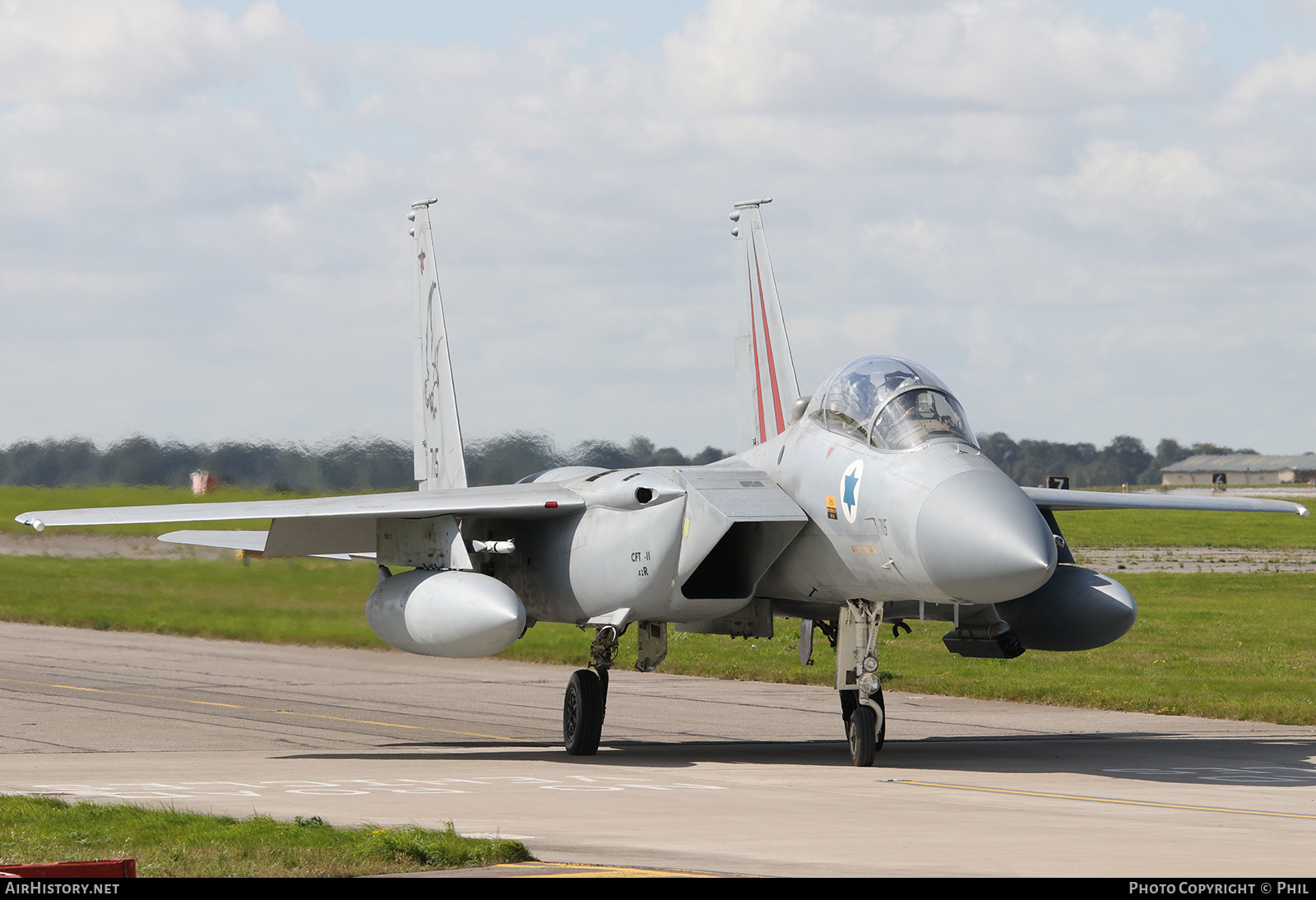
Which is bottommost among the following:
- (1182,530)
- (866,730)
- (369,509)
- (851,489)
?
(866,730)

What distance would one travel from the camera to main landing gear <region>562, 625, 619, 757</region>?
14719 millimetres

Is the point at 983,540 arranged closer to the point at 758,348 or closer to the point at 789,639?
the point at 758,348

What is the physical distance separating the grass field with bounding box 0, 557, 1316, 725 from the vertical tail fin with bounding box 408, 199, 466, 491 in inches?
128

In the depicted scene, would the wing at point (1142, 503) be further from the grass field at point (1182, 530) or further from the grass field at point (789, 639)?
the grass field at point (1182, 530)

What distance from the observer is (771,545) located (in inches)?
540

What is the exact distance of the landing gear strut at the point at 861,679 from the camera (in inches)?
518

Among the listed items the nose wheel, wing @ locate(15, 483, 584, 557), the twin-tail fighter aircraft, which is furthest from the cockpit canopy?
wing @ locate(15, 483, 584, 557)

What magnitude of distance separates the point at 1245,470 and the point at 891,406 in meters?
138

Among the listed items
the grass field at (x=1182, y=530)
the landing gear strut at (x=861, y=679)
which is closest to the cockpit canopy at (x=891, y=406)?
the landing gear strut at (x=861, y=679)

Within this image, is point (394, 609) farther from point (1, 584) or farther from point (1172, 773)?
point (1, 584)

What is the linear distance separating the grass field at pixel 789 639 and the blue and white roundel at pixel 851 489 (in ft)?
25.5

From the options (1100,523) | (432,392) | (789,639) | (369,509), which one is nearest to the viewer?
(369,509)

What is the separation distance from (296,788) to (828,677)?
476 inches

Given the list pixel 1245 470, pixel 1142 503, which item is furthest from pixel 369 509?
pixel 1245 470
